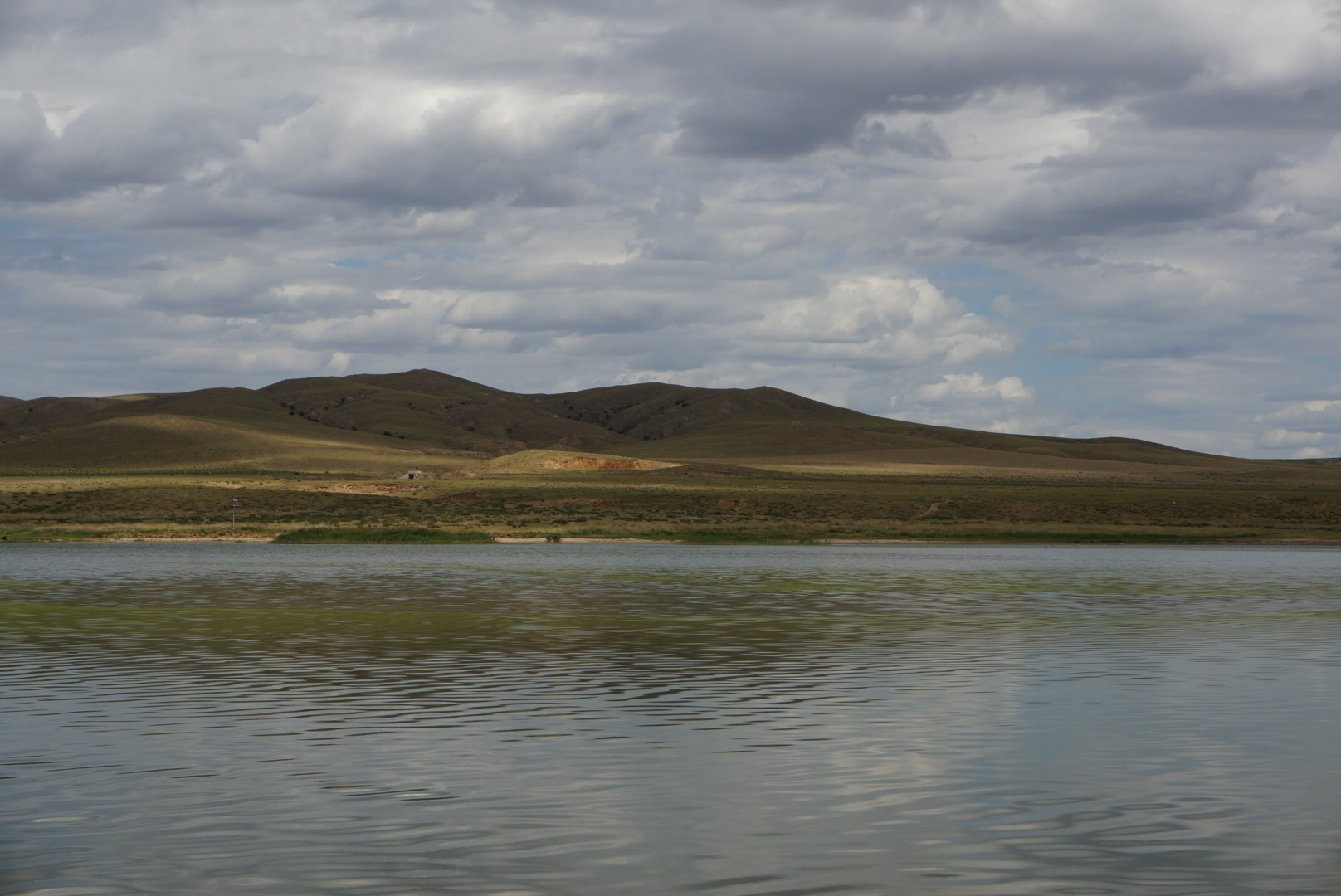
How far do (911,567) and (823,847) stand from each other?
47594 millimetres

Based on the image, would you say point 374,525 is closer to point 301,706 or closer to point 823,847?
point 301,706

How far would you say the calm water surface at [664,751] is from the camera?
1123 cm

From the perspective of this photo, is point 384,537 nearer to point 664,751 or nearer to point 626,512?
point 626,512

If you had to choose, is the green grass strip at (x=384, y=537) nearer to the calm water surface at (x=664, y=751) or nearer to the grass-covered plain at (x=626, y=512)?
the grass-covered plain at (x=626, y=512)

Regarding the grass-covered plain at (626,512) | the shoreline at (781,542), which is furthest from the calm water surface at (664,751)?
the grass-covered plain at (626,512)

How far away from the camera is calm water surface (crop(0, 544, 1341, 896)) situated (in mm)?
11227

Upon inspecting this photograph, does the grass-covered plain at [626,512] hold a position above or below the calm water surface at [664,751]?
above

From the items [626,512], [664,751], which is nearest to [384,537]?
[626,512]

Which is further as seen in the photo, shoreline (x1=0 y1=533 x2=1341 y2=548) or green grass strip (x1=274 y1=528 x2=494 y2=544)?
green grass strip (x1=274 y1=528 x2=494 y2=544)

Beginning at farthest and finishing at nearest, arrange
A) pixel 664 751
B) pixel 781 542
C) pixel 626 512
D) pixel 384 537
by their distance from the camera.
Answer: pixel 626 512
pixel 781 542
pixel 384 537
pixel 664 751

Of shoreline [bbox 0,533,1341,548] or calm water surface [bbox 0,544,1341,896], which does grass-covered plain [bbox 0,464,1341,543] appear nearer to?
shoreline [bbox 0,533,1341,548]

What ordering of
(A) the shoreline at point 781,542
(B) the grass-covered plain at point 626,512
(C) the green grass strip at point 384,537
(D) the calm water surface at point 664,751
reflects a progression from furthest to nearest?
1. (B) the grass-covered plain at point 626,512
2. (C) the green grass strip at point 384,537
3. (A) the shoreline at point 781,542
4. (D) the calm water surface at point 664,751

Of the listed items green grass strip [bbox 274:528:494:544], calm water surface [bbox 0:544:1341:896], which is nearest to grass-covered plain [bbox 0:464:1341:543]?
green grass strip [bbox 274:528:494:544]

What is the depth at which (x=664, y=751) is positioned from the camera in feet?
53.4
